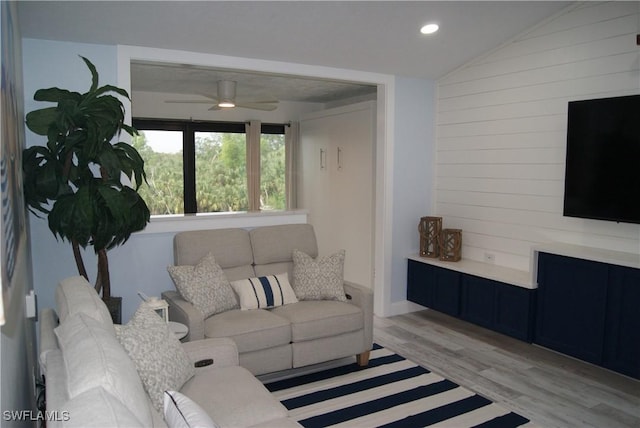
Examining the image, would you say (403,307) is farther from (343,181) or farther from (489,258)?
(343,181)

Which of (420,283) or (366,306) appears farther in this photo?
(420,283)

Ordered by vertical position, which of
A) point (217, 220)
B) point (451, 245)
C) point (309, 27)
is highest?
point (309, 27)

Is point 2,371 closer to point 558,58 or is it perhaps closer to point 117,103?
point 117,103

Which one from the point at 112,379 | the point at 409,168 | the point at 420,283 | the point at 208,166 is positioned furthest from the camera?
the point at 208,166

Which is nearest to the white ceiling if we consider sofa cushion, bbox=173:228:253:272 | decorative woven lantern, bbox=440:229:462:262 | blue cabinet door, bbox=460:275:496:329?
sofa cushion, bbox=173:228:253:272

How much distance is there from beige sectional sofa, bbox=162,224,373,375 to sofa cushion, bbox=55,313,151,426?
1568 mm

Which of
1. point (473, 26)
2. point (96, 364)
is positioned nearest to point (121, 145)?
point (96, 364)

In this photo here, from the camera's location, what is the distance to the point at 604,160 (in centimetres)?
363

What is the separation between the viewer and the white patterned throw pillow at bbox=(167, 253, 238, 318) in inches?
135

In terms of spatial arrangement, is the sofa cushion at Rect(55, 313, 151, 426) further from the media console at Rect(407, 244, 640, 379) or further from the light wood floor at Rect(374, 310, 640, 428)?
the media console at Rect(407, 244, 640, 379)

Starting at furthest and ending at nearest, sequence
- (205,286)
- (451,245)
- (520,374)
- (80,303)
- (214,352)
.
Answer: (451,245) → (520,374) → (205,286) → (214,352) → (80,303)

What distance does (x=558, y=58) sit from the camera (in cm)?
404

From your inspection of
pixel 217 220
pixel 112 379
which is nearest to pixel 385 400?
pixel 217 220

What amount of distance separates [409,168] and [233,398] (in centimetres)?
340
